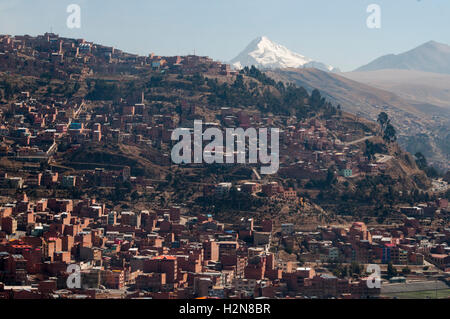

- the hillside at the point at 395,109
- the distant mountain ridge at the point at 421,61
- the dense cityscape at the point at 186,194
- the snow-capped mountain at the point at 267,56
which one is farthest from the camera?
the distant mountain ridge at the point at 421,61

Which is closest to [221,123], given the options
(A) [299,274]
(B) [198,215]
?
(B) [198,215]

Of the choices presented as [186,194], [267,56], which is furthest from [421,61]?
[186,194]

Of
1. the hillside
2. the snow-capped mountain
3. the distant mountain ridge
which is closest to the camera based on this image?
the hillside

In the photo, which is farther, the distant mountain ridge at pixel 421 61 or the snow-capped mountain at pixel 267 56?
the distant mountain ridge at pixel 421 61

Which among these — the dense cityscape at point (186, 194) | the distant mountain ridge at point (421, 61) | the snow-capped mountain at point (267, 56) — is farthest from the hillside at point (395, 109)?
the distant mountain ridge at point (421, 61)

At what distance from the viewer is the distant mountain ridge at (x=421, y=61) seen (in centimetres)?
15862

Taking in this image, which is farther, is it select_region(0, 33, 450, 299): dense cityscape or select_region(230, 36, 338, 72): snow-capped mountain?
select_region(230, 36, 338, 72): snow-capped mountain

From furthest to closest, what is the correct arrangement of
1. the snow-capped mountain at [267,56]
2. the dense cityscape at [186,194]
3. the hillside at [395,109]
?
the snow-capped mountain at [267,56], the hillside at [395,109], the dense cityscape at [186,194]

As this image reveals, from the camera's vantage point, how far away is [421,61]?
16188cm

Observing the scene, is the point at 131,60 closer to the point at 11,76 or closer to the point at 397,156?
the point at 11,76

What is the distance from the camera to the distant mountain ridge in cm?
15862

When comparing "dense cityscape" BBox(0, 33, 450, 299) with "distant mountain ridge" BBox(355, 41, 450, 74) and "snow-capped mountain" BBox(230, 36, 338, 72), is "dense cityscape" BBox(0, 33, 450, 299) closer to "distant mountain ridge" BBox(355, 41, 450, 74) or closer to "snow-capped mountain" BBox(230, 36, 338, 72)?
"snow-capped mountain" BBox(230, 36, 338, 72)

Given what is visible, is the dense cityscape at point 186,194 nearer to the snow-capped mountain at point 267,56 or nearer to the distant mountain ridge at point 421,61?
the snow-capped mountain at point 267,56

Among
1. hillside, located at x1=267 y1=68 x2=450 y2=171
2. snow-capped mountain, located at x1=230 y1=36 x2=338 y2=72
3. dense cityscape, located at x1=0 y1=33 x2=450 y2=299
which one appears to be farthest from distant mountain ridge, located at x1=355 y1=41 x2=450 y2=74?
dense cityscape, located at x1=0 y1=33 x2=450 y2=299
